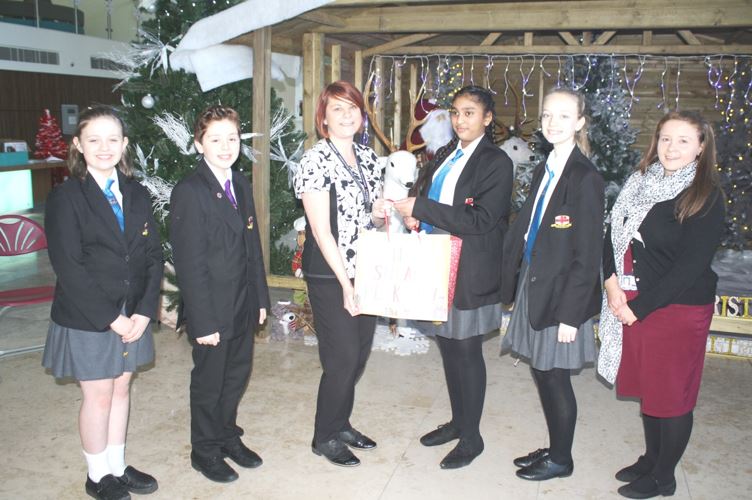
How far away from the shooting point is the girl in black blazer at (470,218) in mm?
2762

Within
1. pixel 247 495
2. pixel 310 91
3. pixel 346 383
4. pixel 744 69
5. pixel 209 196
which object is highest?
pixel 744 69

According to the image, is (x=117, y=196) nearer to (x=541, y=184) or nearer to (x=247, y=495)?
(x=247, y=495)

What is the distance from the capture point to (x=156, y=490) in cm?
287

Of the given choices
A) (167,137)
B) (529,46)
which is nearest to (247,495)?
(167,137)

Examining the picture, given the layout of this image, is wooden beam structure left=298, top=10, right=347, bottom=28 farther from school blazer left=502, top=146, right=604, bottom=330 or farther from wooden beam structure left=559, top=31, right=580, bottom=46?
wooden beam structure left=559, top=31, right=580, bottom=46

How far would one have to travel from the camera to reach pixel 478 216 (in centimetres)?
275

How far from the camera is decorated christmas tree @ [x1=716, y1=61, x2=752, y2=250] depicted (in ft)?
20.8

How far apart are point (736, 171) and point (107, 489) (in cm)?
602

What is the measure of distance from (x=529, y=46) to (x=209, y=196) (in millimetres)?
5639

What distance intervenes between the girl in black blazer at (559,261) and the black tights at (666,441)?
33 cm

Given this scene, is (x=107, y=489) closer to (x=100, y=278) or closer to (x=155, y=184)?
(x=100, y=278)

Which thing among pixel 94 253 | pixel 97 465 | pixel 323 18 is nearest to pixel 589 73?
pixel 323 18

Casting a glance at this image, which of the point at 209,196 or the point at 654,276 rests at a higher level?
the point at 209,196

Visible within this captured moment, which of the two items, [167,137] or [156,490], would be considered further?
[167,137]
